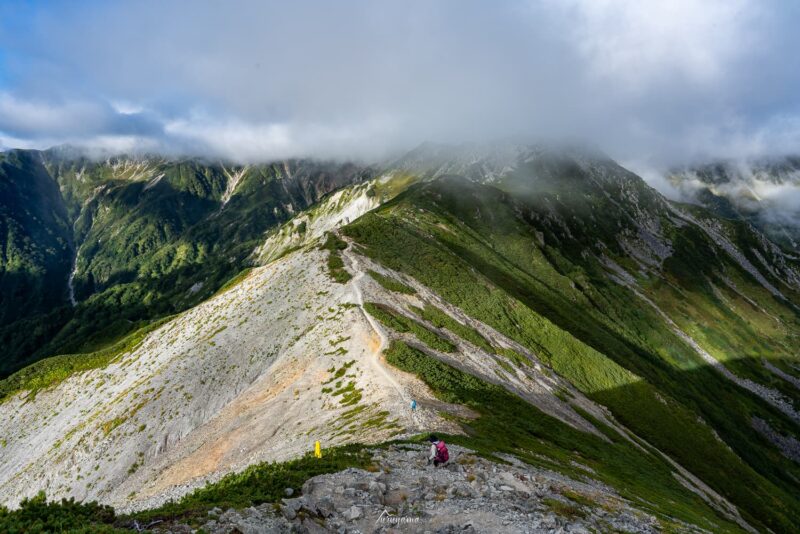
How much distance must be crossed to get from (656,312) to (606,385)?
121 metres

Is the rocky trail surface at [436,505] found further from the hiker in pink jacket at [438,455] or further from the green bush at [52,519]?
the green bush at [52,519]

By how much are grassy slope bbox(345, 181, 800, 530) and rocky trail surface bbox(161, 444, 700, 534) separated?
62.7 m

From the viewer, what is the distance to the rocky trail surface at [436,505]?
18.8 m

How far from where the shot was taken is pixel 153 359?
73438 millimetres

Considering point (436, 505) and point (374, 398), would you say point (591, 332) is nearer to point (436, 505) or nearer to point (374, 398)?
point (374, 398)

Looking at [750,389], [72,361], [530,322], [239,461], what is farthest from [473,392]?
[750,389]

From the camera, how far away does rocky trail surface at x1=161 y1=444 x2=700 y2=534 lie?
1875 cm

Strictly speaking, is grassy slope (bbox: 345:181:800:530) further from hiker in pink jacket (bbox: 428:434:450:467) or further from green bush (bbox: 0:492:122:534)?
green bush (bbox: 0:492:122:534)

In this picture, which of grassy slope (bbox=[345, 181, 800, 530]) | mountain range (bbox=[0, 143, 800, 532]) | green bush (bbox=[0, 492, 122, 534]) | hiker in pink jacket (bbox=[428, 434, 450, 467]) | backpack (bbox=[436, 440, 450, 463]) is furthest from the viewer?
grassy slope (bbox=[345, 181, 800, 530])

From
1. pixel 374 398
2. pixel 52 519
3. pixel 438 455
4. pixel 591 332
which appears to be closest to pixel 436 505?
pixel 438 455

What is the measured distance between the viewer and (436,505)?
22562 mm

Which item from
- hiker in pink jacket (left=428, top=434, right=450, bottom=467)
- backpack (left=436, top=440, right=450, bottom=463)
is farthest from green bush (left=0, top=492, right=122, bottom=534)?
backpack (left=436, top=440, right=450, bottom=463)

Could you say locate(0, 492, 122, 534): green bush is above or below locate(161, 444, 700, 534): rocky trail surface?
above

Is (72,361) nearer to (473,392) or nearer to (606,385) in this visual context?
(473,392)
